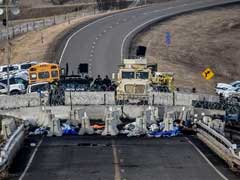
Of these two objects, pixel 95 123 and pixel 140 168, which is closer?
pixel 140 168

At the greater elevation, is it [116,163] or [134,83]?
[134,83]

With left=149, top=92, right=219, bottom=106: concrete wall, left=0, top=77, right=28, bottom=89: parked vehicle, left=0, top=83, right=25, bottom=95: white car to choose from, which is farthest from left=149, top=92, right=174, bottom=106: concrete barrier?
left=0, top=77, right=28, bottom=89: parked vehicle

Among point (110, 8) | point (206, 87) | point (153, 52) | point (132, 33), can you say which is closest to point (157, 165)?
point (206, 87)

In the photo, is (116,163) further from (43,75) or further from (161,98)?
(43,75)

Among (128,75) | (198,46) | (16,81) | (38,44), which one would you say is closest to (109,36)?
(38,44)

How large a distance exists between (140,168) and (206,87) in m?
42.6

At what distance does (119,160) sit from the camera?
29859 millimetres

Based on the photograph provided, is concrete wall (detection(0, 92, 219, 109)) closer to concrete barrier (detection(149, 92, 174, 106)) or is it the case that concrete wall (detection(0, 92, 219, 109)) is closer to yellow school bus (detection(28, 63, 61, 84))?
concrete barrier (detection(149, 92, 174, 106))

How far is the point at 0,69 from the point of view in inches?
2847

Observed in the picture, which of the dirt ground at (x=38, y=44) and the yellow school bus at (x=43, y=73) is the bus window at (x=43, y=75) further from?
the dirt ground at (x=38, y=44)

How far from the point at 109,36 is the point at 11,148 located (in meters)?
60.2

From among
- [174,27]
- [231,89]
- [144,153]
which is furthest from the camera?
[174,27]

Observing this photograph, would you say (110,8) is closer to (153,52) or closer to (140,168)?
(153,52)

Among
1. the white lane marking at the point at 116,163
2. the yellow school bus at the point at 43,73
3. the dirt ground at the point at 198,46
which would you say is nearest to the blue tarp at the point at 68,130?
the white lane marking at the point at 116,163
